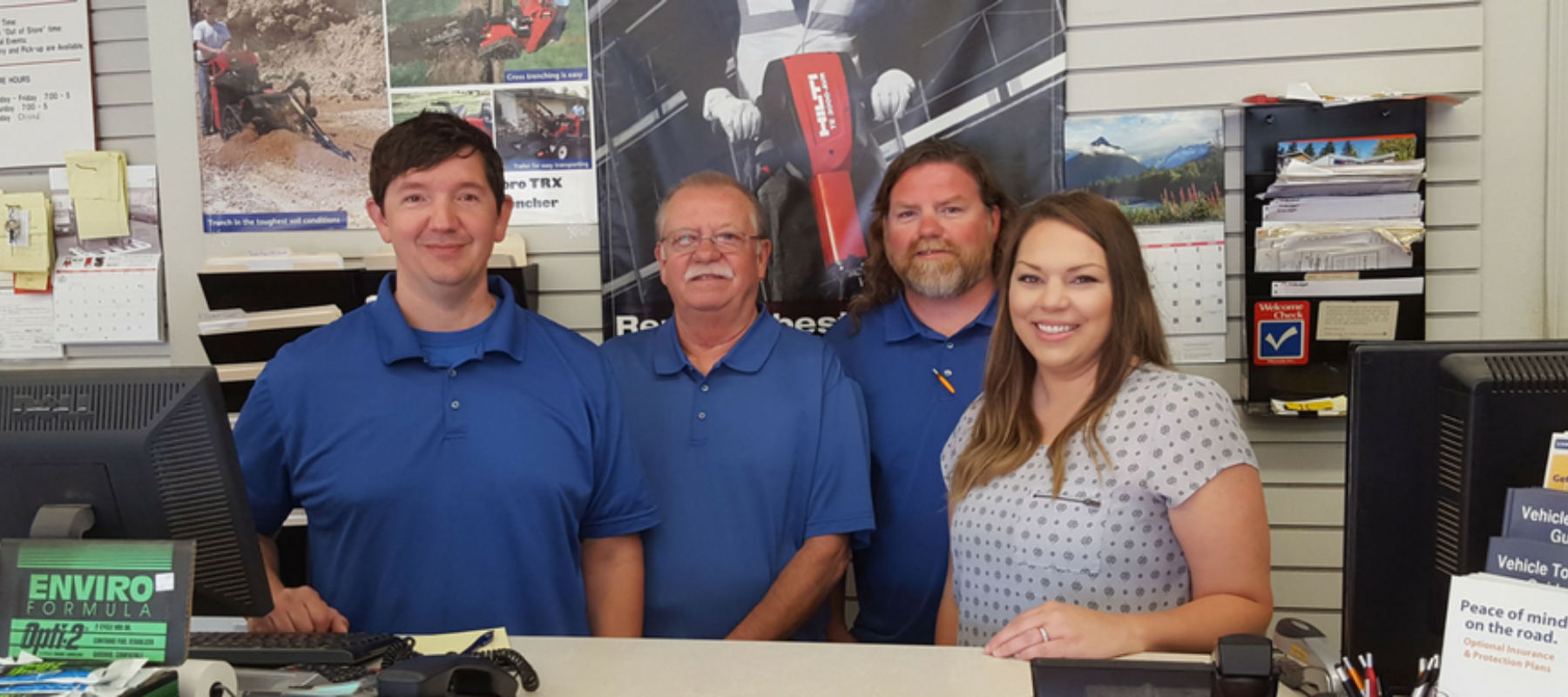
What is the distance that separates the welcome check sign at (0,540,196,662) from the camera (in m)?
1.32

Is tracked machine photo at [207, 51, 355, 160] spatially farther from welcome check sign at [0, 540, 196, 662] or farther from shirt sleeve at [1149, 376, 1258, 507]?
shirt sleeve at [1149, 376, 1258, 507]

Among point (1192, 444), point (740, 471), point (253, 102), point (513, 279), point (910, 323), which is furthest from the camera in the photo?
point (253, 102)

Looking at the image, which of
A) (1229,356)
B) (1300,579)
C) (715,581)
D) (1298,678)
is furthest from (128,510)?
(1300,579)

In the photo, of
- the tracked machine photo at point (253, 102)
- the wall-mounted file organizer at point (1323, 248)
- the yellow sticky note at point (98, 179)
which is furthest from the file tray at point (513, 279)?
the wall-mounted file organizer at point (1323, 248)

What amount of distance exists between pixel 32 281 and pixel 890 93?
9.59 feet

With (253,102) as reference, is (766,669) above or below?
below

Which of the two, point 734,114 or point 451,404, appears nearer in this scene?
point 451,404

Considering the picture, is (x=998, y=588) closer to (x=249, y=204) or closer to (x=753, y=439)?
(x=753, y=439)

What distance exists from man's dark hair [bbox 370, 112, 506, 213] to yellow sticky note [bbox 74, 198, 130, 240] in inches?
74.6

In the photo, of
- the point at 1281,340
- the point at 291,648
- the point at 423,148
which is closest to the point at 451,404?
the point at 423,148

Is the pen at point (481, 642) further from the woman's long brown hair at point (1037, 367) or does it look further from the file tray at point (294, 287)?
the file tray at point (294, 287)

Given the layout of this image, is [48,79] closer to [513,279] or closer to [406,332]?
[513,279]

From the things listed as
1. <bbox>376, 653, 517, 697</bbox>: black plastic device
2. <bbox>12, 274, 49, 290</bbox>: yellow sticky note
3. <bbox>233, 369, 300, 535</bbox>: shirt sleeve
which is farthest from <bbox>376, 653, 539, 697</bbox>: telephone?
<bbox>12, 274, 49, 290</bbox>: yellow sticky note

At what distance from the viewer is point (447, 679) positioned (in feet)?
4.35
